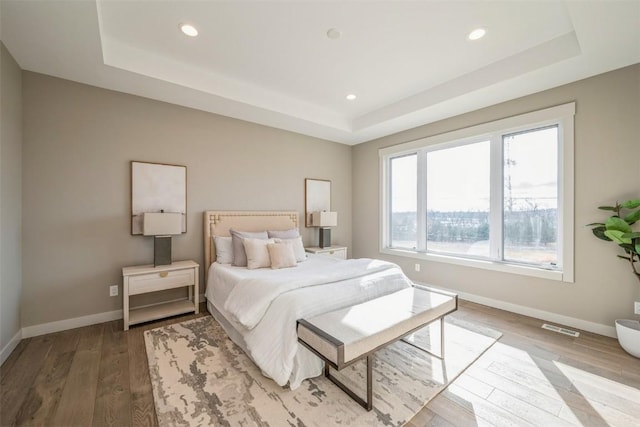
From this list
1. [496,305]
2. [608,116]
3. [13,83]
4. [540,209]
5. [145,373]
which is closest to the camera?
[145,373]

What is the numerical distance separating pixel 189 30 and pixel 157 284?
2.70 metres

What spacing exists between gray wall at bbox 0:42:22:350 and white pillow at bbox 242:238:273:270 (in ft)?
6.86

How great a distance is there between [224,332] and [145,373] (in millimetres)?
817

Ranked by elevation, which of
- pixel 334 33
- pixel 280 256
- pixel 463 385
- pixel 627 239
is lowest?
pixel 463 385

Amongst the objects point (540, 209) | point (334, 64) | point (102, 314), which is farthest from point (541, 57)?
point (102, 314)

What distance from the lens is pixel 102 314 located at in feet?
9.94

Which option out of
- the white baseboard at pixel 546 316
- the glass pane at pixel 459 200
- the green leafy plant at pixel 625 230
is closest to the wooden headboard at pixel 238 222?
the glass pane at pixel 459 200

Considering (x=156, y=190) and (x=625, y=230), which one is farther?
(x=156, y=190)

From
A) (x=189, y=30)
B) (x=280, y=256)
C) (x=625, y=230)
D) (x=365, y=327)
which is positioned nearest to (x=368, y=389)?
(x=365, y=327)

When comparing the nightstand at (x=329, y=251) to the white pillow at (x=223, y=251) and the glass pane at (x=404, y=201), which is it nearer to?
the glass pane at (x=404, y=201)

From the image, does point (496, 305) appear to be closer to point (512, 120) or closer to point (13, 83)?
point (512, 120)

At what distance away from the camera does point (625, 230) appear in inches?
94.7

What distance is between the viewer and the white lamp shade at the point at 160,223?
3004 millimetres

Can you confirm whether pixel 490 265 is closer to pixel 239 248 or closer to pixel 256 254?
pixel 256 254
